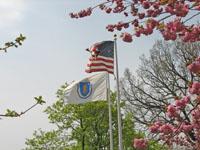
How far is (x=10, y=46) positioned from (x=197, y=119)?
6.12 feet

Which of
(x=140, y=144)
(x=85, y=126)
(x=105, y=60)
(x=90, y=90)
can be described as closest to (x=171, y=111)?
(x=140, y=144)

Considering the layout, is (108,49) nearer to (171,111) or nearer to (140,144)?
(171,111)

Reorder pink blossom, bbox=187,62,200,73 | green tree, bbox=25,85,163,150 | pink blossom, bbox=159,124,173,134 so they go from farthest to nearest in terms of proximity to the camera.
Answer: green tree, bbox=25,85,163,150 → pink blossom, bbox=159,124,173,134 → pink blossom, bbox=187,62,200,73

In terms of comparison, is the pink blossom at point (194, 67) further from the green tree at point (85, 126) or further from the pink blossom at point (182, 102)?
the green tree at point (85, 126)

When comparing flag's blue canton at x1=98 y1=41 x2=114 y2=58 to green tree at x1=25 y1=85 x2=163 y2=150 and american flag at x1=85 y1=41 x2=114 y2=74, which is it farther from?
green tree at x1=25 y1=85 x2=163 y2=150

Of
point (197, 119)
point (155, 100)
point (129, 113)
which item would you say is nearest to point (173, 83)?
point (155, 100)

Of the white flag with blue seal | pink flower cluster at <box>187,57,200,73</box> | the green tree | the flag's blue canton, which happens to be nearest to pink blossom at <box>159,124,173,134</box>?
pink flower cluster at <box>187,57,200,73</box>

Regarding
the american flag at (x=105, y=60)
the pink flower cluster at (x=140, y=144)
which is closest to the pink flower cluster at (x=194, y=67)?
the pink flower cluster at (x=140, y=144)

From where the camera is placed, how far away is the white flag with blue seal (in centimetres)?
2166

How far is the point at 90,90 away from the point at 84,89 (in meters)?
0.27

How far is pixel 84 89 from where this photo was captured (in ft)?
70.8

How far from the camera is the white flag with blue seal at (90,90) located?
2166 centimetres

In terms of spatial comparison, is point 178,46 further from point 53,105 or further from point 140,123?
point 53,105

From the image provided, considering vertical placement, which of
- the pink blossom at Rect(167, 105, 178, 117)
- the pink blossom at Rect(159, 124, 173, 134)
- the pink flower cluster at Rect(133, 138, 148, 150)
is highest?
the pink blossom at Rect(167, 105, 178, 117)
